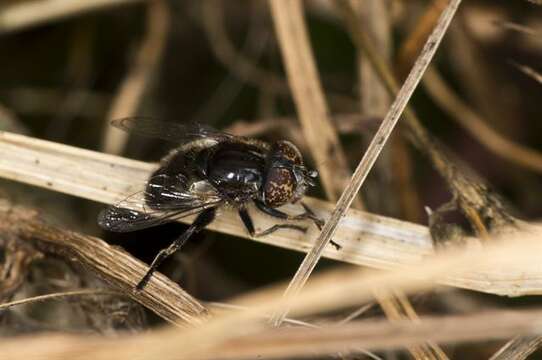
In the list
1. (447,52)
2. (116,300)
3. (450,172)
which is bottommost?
(116,300)

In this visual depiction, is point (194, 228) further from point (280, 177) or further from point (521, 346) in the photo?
point (521, 346)

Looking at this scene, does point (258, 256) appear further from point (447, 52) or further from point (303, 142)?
point (447, 52)

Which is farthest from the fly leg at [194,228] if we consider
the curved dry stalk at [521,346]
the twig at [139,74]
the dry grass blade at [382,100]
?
the curved dry stalk at [521,346]

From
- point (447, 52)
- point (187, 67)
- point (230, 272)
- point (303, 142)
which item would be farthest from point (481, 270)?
point (187, 67)

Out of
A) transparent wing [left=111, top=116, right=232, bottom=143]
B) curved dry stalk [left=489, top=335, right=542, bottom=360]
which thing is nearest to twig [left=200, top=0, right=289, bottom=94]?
transparent wing [left=111, top=116, right=232, bottom=143]

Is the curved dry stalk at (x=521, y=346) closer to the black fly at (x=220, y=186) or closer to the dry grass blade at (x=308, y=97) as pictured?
the black fly at (x=220, y=186)

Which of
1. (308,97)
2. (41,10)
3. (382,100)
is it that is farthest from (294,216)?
(41,10)
